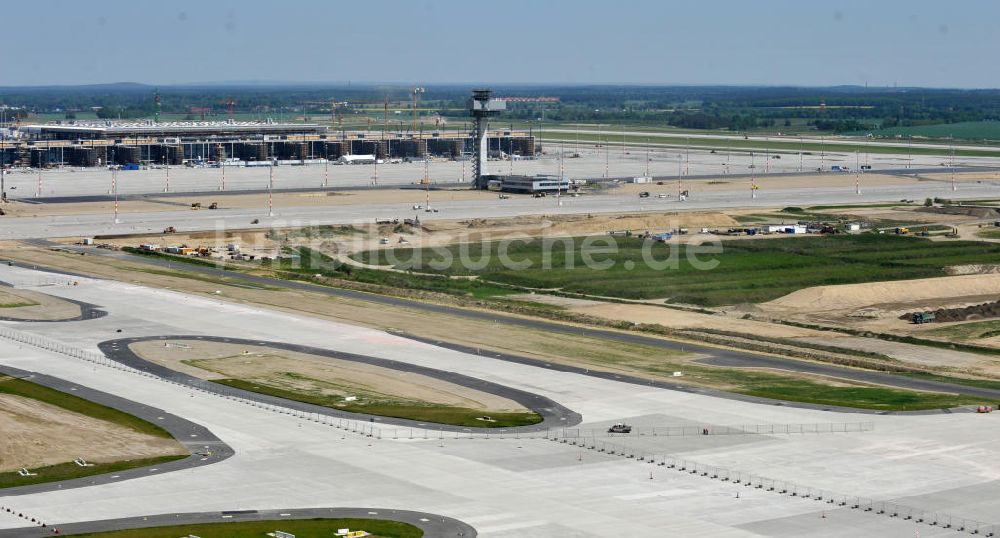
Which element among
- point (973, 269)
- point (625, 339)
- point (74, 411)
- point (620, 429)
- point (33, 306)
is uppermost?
point (973, 269)

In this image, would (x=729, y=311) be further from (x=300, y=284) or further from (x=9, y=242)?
(x=9, y=242)

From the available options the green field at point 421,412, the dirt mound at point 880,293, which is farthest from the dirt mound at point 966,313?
the green field at point 421,412

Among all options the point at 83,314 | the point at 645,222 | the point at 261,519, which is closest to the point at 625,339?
the point at 83,314

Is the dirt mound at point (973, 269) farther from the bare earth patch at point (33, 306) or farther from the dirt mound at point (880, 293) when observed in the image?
the bare earth patch at point (33, 306)

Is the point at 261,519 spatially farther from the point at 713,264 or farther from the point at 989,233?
the point at 989,233

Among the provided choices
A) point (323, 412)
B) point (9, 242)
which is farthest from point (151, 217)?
point (323, 412)
